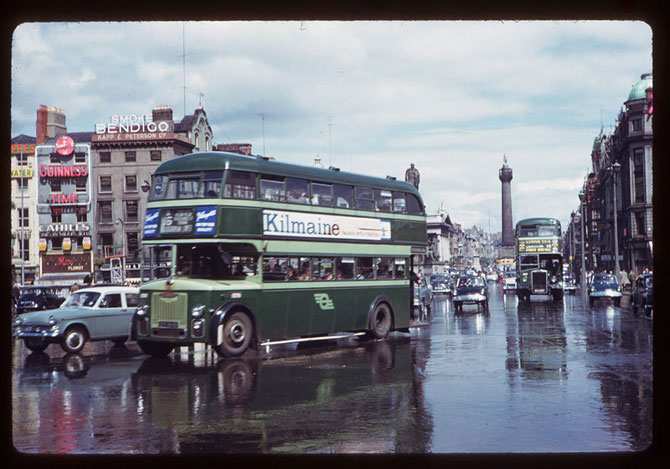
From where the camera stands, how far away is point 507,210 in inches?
5856

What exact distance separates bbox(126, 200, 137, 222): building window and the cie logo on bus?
176 ft

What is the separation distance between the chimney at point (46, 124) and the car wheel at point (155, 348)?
191 feet

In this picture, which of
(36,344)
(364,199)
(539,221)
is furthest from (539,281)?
(36,344)

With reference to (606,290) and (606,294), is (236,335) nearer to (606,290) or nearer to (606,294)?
(606,294)

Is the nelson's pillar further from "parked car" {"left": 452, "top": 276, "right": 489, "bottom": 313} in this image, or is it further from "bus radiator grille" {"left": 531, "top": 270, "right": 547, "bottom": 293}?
"parked car" {"left": 452, "top": 276, "right": 489, "bottom": 313}

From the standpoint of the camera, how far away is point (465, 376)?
14234 mm

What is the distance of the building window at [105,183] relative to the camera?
71625mm

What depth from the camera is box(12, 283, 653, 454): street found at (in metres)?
8.54

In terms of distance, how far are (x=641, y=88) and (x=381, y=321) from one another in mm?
66005

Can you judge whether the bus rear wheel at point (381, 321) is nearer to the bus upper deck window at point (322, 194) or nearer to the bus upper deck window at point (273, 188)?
the bus upper deck window at point (322, 194)

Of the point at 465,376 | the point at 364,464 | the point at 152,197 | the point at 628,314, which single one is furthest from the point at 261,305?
the point at 628,314

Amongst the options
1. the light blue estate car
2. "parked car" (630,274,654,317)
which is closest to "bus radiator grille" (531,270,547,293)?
"parked car" (630,274,654,317)


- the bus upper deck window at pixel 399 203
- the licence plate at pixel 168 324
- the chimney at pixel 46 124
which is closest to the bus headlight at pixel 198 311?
the licence plate at pixel 168 324

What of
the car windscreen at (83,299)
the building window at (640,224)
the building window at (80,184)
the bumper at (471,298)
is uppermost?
the building window at (80,184)
